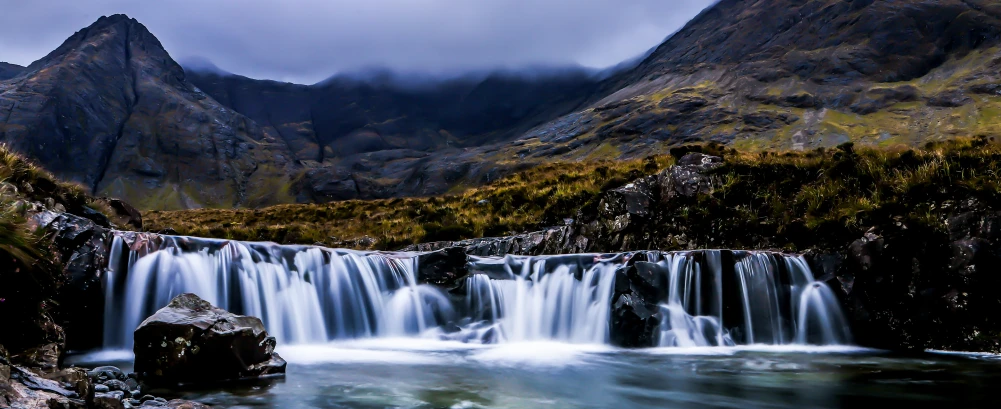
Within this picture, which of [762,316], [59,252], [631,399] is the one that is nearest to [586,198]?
[762,316]

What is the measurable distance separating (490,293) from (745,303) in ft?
21.4

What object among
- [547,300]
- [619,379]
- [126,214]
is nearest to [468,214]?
[547,300]

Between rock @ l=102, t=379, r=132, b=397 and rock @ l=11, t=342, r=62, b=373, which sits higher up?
rock @ l=11, t=342, r=62, b=373

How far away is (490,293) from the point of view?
53.7 feet

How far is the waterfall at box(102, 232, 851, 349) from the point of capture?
14078 millimetres

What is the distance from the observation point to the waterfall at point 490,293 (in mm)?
14078

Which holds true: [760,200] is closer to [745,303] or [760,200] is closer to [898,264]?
[745,303]

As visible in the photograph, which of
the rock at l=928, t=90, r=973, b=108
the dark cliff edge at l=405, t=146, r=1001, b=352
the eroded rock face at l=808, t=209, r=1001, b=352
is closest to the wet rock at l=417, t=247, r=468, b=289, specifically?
the dark cliff edge at l=405, t=146, r=1001, b=352

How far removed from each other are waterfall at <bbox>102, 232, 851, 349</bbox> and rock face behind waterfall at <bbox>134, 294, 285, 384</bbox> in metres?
4.31

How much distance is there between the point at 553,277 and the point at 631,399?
688 cm

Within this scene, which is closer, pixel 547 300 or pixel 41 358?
pixel 41 358

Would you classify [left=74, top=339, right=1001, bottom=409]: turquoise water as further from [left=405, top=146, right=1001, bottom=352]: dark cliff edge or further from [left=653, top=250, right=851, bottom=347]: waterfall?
[left=405, top=146, right=1001, bottom=352]: dark cliff edge

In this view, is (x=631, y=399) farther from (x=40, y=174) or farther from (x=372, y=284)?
(x=40, y=174)

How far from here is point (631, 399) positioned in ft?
32.2
